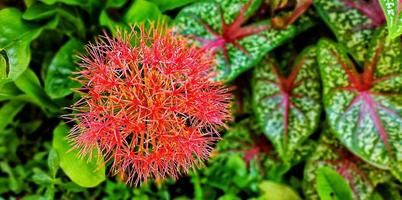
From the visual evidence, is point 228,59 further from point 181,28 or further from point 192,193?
point 192,193

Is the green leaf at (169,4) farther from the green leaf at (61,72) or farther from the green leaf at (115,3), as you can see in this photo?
the green leaf at (61,72)

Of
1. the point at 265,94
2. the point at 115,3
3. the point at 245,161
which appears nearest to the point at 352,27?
the point at 265,94

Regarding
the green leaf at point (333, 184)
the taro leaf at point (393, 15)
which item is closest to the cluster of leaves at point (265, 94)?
the green leaf at point (333, 184)

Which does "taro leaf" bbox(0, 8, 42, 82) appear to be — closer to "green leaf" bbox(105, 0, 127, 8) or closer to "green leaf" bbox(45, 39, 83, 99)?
"green leaf" bbox(45, 39, 83, 99)

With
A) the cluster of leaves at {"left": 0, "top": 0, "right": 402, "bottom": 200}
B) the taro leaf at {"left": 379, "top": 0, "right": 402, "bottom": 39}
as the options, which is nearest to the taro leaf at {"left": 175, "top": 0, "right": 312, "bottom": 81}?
the cluster of leaves at {"left": 0, "top": 0, "right": 402, "bottom": 200}

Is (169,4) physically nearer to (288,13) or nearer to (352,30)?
(288,13)

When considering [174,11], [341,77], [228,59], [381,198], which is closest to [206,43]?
[228,59]

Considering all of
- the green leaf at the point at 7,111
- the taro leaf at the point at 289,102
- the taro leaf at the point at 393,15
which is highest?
the green leaf at the point at 7,111
